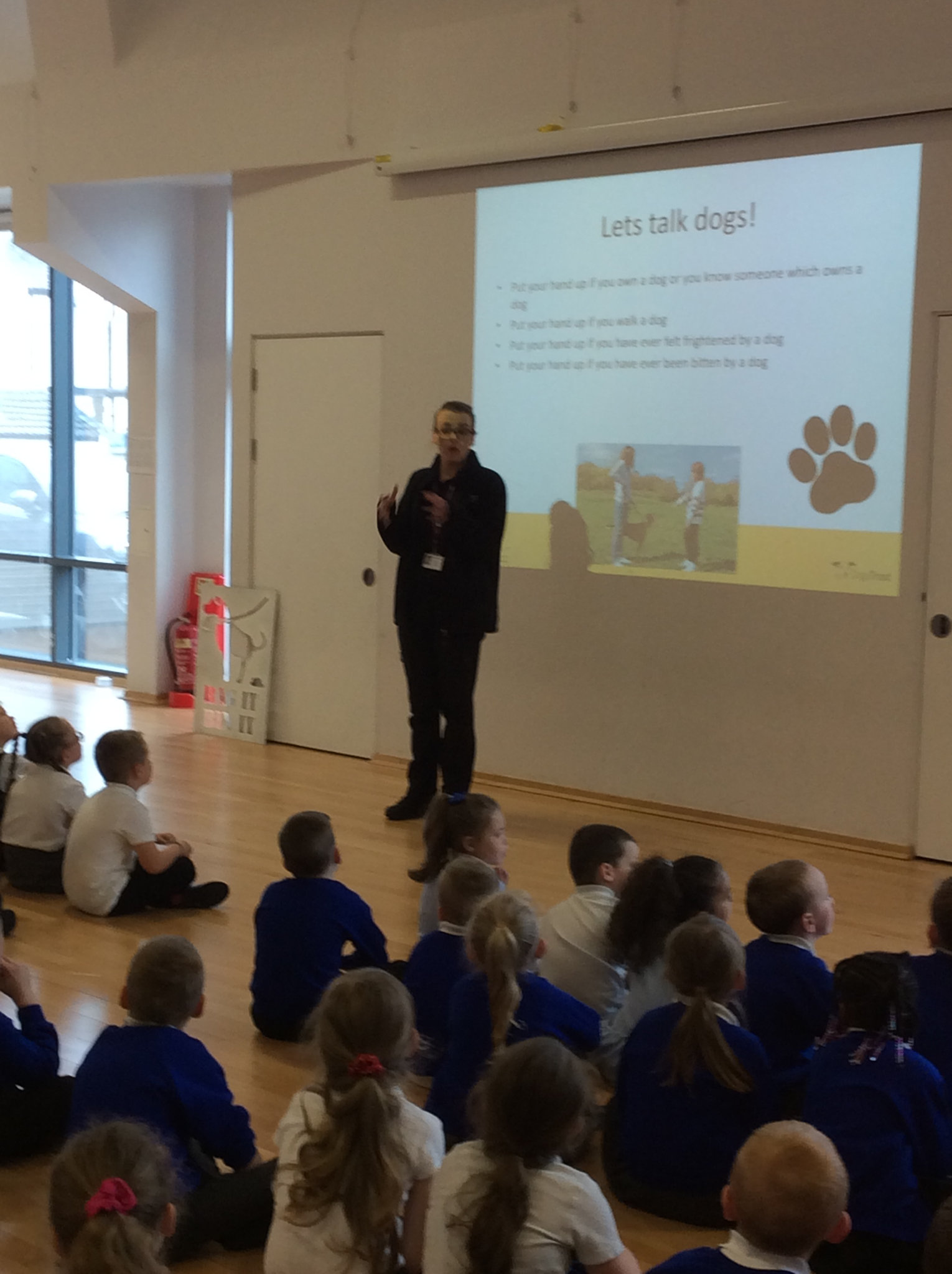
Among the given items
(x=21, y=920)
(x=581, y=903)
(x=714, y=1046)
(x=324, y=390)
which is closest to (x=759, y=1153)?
(x=714, y=1046)

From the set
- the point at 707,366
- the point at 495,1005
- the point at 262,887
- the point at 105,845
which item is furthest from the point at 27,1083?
the point at 707,366

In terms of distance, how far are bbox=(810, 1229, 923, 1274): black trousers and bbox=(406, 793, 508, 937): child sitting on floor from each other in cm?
131

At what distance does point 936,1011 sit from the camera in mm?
2406

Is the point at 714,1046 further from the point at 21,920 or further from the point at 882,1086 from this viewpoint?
the point at 21,920

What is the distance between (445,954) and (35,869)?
6.45 ft

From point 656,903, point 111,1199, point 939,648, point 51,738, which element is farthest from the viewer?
point 939,648

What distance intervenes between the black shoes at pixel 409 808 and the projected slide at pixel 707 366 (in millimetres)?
1175

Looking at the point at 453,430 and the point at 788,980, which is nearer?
the point at 788,980

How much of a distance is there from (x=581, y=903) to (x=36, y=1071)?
1209 mm

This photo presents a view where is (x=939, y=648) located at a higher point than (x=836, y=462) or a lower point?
lower

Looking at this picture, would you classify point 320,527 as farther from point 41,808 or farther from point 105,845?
point 105,845

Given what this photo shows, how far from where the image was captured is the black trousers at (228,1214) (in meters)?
2.25

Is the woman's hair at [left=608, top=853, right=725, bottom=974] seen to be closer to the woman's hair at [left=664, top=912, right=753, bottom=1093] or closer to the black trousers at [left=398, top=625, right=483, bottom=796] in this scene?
the woman's hair at [left=664, top=912, right=753, bottom=1093]

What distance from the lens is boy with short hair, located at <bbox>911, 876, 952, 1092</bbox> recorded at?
237cm
